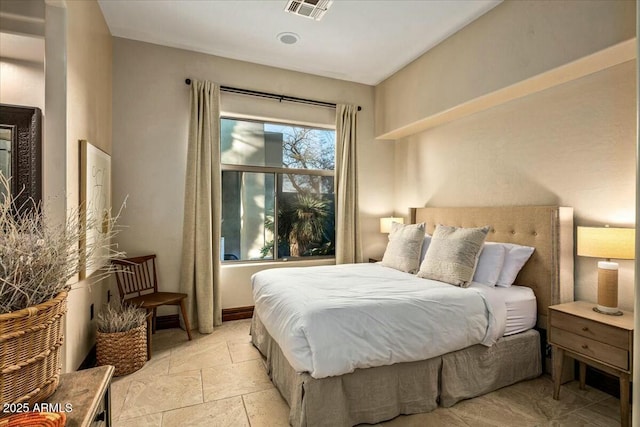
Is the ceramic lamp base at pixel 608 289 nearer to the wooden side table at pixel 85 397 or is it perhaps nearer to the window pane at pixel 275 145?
the wooden side table at pixel 85 397

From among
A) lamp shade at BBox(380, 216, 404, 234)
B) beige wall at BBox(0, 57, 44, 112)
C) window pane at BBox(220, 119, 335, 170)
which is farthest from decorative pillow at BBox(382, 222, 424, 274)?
beige wall at BBox(0, 57, 44, 112)

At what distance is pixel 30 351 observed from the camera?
853 millimetres

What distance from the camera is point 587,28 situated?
2176mm

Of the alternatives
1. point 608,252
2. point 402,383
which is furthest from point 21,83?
point 608,252

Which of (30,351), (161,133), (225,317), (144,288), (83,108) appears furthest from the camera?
(225,317)

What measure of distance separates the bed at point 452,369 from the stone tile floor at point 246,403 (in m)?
0.08

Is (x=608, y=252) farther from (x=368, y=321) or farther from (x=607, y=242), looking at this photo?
(x=368, y=321)

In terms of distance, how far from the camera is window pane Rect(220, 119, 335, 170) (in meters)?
3.92

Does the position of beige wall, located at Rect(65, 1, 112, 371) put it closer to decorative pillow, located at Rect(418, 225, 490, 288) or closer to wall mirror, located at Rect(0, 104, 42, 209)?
wall mirror, located at Rect(0, 104, 42, 209)

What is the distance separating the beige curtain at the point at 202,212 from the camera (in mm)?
3480

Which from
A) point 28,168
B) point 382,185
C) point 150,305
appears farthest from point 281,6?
point 150,305

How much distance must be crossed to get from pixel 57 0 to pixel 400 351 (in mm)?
3041

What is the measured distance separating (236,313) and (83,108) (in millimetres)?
2567

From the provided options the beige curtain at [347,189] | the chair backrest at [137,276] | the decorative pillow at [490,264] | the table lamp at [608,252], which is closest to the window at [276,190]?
the beige curtain at [347,189]
